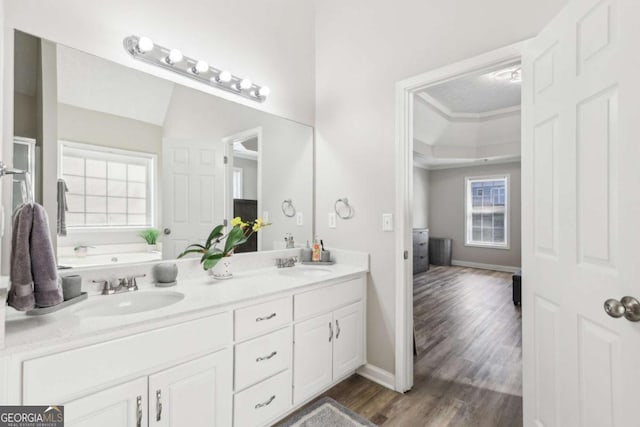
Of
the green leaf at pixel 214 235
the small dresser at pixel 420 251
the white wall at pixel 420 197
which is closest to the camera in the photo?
the green leaf at pixel 214 235

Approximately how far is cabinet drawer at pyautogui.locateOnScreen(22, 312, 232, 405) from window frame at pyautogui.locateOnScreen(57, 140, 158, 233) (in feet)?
2.42

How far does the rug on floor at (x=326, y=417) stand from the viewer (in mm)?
1698

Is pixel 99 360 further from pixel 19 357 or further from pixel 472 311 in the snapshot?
pixel 472 311

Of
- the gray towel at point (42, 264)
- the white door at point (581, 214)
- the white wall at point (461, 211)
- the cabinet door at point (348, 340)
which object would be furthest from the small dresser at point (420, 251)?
the gray towel at point (42, 264)

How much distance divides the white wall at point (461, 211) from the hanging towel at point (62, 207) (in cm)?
696

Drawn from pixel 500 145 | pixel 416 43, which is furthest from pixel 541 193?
pixel 500 145

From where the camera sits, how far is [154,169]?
1.78m

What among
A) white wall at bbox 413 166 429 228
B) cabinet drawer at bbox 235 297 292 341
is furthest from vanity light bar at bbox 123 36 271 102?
white wall at bbox 413 166 429 228

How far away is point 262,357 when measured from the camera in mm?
1565

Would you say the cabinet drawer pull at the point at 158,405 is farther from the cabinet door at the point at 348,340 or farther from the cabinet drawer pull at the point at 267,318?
the cabinet door at the point at 348,340

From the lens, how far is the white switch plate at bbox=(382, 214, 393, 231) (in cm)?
210

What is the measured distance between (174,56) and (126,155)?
24.7 inches

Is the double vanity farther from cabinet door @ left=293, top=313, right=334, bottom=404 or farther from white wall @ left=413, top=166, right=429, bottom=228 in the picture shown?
white wall @ left=413, top=166, right=429, bottom=228

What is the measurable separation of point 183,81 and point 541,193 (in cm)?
206
